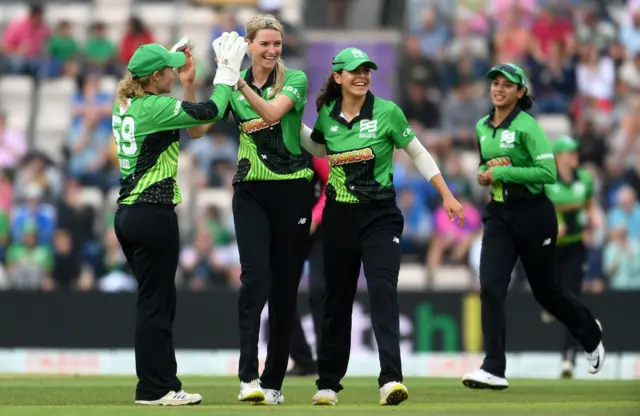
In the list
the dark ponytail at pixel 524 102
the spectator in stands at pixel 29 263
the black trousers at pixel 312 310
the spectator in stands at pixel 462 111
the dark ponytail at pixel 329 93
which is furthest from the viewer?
the spectator in stands at pixel 462 111

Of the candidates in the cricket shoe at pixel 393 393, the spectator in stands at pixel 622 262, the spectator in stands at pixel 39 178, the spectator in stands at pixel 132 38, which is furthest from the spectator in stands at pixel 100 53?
the cricket shoe at pixel 393 393

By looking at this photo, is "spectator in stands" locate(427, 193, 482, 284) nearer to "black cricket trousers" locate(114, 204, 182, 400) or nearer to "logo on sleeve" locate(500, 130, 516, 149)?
"logo on sleeve" locate(500, 130, 516, 149)

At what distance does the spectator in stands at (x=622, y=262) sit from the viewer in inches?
638

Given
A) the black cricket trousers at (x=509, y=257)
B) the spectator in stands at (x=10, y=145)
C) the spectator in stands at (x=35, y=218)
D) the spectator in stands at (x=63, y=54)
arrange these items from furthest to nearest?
the spectator in stands at (x=63, y=54) < the spectator in stands at (x=10, y=145) < the spectator in stands at (x=35, y=218) < the black cricket trousers at (x=509, y=257)

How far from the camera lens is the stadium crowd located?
1630cm

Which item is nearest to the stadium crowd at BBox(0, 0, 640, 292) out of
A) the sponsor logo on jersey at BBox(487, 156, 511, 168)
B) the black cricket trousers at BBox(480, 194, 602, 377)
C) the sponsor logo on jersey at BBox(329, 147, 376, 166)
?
the black cricket trousers at BBox(480, 194, 602, 377)

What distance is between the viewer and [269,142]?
8.46 metres

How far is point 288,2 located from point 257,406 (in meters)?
13.5

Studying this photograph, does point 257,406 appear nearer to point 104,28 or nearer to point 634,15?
point 104,28

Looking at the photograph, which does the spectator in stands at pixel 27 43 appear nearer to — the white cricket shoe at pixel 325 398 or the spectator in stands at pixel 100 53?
the spectator in stands at pixel 100 53

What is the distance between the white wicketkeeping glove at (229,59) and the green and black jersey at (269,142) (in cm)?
33

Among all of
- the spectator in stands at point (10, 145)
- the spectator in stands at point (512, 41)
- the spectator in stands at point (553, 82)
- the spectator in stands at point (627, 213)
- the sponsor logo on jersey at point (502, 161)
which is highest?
the spectator in stands at point (512, 41)

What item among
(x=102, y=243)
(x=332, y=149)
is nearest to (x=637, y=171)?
(x=102, y=243)

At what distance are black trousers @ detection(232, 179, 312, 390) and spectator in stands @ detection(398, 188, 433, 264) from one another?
8052mm
